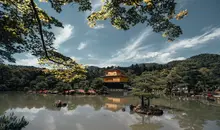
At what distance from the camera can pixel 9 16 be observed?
3582 millimetres

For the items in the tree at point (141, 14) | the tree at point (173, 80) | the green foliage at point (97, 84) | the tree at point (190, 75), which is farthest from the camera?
the green foliage at point (97, 84)

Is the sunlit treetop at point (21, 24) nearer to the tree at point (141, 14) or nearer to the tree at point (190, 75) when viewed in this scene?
the tree at point (141, 14)

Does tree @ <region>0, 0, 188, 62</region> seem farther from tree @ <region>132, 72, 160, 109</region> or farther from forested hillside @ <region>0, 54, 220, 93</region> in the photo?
forested hillside @ <region>0, 54, 220, 93</region>

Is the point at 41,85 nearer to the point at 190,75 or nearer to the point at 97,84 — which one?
the point at 97,84

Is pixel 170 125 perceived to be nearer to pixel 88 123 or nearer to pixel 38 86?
A: pixel 88 123

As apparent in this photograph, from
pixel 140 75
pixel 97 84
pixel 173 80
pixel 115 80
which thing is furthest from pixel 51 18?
pixel 115 80

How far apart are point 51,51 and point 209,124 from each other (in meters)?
8.79

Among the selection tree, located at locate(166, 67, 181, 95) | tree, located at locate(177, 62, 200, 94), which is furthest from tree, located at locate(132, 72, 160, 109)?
tree, located at locate(177, 62, 200, 94)

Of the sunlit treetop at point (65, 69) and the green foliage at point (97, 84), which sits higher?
the sunlit treetop at point (65, 69)

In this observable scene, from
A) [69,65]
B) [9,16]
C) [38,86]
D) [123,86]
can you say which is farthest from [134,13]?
[123,86]

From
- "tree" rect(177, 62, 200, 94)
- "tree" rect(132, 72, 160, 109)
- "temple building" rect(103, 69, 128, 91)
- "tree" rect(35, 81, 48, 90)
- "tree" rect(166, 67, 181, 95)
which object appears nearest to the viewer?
"tree" rect(132, 72, 160, 109)

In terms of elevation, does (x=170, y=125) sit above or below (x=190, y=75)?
below

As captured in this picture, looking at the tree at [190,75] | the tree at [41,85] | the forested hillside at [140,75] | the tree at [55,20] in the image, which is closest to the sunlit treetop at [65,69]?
the tree at [55,20]

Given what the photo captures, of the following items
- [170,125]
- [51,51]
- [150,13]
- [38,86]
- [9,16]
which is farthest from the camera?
[38,86]
